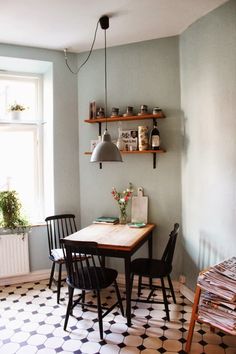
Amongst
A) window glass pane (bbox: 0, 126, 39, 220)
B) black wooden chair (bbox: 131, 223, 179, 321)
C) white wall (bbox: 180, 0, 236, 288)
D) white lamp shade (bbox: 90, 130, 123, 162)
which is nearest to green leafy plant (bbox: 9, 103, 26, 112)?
window glass pane (bbox: 0, 126, 39, 220)

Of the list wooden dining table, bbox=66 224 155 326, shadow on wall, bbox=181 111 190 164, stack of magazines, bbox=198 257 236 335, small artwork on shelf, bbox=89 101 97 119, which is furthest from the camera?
small artwork on shelf, bbox=89 101 97 119

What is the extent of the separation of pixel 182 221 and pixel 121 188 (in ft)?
2.68

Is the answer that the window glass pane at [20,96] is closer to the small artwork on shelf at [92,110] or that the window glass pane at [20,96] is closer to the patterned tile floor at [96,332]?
the small artwork on shelf at [92,110]

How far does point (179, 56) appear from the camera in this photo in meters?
3.25

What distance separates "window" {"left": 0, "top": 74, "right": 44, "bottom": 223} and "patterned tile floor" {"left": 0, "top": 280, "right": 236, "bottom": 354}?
1297 millimetres

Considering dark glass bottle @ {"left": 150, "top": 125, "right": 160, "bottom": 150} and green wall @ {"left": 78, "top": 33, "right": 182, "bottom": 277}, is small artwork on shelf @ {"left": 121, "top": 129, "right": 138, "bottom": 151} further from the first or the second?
dark glass bottle @ {"left": 150, "top": 125, "right": 160, "bottom": 150}

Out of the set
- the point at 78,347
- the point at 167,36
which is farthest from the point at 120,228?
the point at 167,36

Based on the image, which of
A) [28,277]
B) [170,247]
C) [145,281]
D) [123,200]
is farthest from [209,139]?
[28,277]

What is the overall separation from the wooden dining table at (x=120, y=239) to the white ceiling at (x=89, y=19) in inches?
82.6

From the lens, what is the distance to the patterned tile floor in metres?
2.30

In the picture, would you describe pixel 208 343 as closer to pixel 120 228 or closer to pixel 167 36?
pixel 120 228

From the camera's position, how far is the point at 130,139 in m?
3.40

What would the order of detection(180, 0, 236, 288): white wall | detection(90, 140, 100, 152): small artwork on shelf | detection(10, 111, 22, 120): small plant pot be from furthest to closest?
detection(10, 111, 22, 120): small plant pot → detection(90, 140, 100, 152): small artwork on shelf → detection(180, 0, 236, 288): white wall

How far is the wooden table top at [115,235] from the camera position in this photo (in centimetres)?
258
